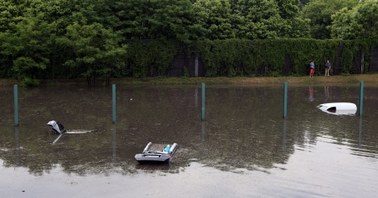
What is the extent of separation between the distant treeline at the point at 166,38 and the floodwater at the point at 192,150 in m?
7.66

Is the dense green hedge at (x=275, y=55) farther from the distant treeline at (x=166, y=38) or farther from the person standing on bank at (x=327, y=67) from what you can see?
the person standing on bank at (x=327, y=67)

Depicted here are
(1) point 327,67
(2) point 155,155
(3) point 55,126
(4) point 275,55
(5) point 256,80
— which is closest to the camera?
(2) point 155,155

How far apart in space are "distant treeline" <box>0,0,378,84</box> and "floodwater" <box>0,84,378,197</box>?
766 cm

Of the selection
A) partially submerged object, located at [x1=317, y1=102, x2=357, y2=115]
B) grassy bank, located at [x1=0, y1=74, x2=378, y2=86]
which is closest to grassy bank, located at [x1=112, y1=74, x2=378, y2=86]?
grassy bank, located at [x1=0, y1=74, x2=378, y2=86]

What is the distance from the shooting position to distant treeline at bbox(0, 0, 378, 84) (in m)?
32.1

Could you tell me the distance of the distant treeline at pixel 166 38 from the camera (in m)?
32.1

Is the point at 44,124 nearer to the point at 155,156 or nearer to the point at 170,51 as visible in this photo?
the point at 155,156

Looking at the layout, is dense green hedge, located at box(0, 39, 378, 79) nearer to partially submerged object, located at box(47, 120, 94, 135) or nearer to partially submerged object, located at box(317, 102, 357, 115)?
partially submerged object, located at box(317, 102, 357, 115)

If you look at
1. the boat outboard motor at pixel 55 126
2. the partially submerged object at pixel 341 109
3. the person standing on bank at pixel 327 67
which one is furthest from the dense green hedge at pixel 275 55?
the boat outboard motor at pixel 55 126

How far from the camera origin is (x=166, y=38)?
3625 centimetres

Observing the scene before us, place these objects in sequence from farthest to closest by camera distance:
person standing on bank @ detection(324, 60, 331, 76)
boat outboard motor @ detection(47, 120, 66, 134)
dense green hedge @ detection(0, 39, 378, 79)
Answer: person standing on bank @ detection(324, 60, 331, 76), dense green hedge @ detection(0, 39, 378, 79), boat outboard motor @ detection(47, 120, 66, 134)

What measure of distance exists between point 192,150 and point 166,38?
2267 centimetres

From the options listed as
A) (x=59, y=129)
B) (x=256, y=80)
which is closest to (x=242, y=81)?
(x=256, y=80)

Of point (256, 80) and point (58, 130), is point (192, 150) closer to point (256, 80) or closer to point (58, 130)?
point (58, 130)
